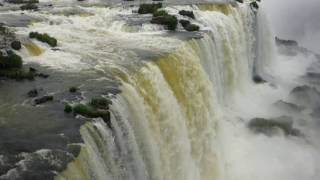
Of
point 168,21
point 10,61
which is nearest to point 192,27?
point 168,21

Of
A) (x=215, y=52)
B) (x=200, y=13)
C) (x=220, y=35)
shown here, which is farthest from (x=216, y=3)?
(x=215, y=52)

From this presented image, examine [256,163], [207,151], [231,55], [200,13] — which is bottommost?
[256,163]

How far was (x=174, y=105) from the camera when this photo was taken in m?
24.4

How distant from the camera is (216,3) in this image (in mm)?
44406

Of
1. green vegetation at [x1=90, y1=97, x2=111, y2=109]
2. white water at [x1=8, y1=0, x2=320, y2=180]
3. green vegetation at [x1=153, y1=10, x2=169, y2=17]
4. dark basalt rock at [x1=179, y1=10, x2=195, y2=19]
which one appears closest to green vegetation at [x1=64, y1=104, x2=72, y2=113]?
green vegetation at [x1=90, y1=97, x2=111, y2=109]

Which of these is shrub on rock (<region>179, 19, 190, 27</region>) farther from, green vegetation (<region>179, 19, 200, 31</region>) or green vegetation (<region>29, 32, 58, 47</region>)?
→ green vegetation (<region>29, 32, 58, 47</region>)

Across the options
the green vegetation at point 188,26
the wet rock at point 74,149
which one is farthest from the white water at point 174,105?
the green vegetation at point 188,26

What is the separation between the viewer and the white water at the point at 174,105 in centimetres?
1888

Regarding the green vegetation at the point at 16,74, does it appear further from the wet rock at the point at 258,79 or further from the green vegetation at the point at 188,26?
the wet rock at the point at 258,79

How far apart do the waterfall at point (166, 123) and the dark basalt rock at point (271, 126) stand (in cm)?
261

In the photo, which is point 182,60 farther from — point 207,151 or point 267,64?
point 267,64

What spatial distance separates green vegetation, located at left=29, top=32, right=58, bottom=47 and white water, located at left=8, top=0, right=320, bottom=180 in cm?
58

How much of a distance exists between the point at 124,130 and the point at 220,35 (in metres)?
20.7

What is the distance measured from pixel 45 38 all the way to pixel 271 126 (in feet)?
55.4
